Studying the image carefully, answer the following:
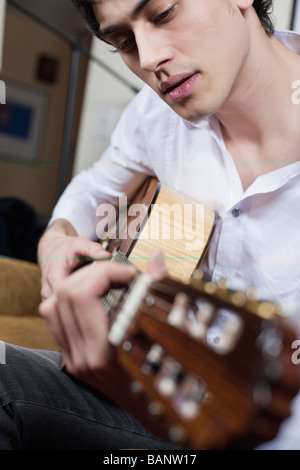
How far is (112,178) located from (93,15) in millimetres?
505

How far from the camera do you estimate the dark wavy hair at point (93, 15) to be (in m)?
0.98

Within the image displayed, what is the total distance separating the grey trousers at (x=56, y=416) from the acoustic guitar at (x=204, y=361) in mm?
401

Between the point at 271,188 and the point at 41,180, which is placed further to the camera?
the point at 41,180

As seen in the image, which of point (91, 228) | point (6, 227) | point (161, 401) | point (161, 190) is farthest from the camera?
point (6, 227)

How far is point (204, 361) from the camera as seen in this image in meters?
0.46

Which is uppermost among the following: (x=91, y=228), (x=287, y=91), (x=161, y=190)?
(x=287, y=91)

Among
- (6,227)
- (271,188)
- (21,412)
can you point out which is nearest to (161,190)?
(271,188)

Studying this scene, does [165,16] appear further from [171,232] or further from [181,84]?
[171,232]

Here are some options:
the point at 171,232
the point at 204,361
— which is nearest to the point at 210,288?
the point at 204,361

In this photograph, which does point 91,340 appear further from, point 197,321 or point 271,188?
point 271,188

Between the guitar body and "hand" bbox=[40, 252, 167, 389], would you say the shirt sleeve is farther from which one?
"hand" bbox=[40, 252, 167, 389]

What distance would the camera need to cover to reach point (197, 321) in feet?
1.57

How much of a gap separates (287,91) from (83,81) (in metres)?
3.57
